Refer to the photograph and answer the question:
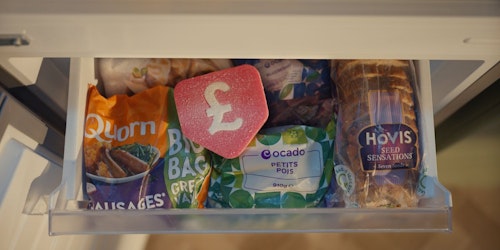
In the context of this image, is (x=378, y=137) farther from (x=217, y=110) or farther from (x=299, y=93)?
(x=217, y=110)

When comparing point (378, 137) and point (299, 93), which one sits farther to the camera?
point (299, 93)

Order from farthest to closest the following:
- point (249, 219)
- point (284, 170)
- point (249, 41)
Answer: point (284, 170) < point (249, 219) < point (249, 41)

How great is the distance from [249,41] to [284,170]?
0.34 m

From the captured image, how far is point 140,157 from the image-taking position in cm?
101

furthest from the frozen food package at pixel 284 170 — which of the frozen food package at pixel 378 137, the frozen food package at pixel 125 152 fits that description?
the frozen food package at pixel 125 152

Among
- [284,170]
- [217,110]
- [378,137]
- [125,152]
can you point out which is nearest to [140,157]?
[125,152]

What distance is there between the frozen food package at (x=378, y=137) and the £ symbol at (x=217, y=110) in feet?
0.70

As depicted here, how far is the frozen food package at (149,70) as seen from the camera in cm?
105

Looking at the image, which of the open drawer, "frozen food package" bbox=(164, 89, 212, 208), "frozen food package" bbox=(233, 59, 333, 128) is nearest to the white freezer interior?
the open drawer

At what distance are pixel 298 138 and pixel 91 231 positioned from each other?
0.43m

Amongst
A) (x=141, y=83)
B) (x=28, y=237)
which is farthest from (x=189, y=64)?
(x=28, y=237)

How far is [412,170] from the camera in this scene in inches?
37.6

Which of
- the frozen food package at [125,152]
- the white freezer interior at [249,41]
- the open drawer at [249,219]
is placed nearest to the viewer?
the white freezer interior at [249,41]

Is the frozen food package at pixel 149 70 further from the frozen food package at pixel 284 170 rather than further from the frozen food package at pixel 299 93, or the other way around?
the frozen food package at pixel 284 170
